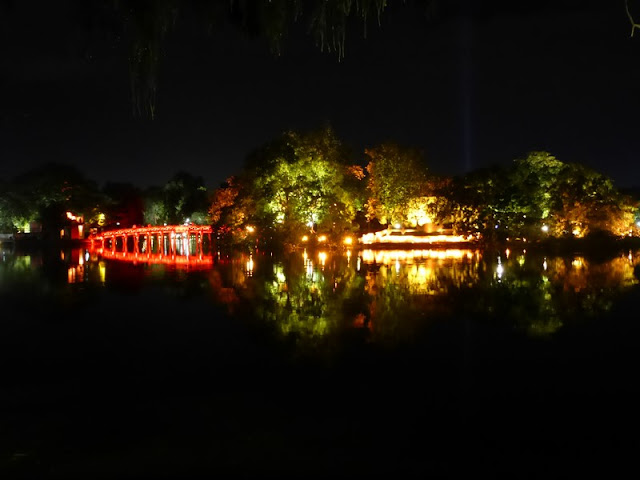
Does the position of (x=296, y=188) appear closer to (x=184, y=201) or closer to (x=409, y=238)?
(x=409, y=238)

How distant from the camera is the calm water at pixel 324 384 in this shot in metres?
5.43

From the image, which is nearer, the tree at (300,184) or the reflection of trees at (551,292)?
the reflection of trees at (551,292)

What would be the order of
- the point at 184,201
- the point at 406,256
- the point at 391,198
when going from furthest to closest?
1. the point at 184,201
2. the point at 391,198
3. the point at 406,256

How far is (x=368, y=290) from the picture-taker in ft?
58.7

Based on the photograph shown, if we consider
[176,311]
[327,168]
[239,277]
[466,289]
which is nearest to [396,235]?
[327,168]

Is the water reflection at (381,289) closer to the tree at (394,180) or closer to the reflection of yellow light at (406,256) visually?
the reflection of yellow light at (406,256)

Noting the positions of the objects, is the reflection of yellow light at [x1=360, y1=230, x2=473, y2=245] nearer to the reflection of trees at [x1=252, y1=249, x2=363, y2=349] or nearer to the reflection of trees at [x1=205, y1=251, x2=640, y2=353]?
the reflection of trees at [x1=205, y1=251, x2=640, y2=353]

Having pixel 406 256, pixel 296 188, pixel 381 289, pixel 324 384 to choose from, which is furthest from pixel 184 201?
pixel 324 384

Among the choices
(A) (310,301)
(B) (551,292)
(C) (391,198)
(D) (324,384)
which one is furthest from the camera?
(C) (391,198)

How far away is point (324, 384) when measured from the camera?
25.1 feet

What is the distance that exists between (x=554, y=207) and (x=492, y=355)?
38.5m

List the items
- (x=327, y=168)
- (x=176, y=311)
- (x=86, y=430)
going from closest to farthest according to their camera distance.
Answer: (x=86, y=430) < (x=176, y=311) < (x=327, y=168)

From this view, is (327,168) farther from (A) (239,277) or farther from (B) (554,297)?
(B) (554,297)

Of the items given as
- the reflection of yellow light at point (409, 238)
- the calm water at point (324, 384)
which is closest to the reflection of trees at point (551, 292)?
the calm water at point (324, 384)
